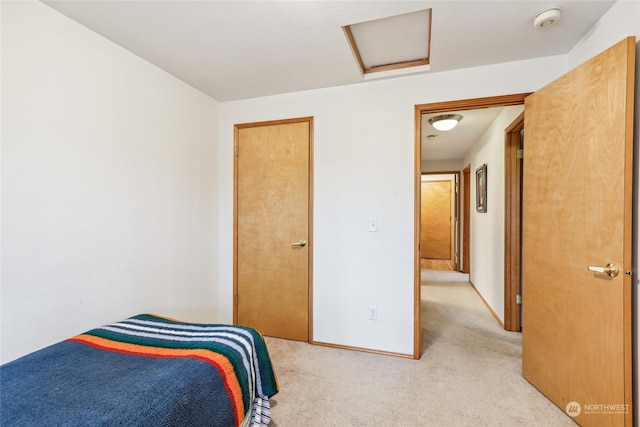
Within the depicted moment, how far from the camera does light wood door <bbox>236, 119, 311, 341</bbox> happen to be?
8.61 ft

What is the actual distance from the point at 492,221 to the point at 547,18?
2449mm

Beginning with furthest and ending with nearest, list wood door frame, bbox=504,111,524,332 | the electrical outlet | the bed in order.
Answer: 1. wood door frame, bbox=504,111,524,332
2. the electrical outlet
3. the bed

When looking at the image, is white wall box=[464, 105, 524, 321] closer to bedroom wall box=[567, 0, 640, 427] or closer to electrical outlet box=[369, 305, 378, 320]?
bedroom wall box=[567, 0, 640, 427]

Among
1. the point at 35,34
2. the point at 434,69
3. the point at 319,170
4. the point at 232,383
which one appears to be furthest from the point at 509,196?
the point at 35,34

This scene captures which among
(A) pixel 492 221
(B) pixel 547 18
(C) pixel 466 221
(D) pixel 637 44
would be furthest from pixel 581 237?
(C) pixel 466 221

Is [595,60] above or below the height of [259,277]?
above

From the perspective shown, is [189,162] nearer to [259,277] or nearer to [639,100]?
[259,277]

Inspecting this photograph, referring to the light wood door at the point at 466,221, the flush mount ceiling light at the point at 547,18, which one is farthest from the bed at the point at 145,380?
the light wood door at the point at 466,221

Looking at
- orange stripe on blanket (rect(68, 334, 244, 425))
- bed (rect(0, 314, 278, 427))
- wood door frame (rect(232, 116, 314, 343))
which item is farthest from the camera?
wood door frame (rect(232, 116, 314, 343))

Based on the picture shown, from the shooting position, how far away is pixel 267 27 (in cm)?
170

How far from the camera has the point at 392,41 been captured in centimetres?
193

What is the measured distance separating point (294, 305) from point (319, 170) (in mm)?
1248

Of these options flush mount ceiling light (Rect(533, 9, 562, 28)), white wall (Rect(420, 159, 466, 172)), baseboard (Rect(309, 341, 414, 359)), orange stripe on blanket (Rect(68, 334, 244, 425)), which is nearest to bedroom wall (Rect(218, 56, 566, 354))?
baseboard (Rect(309, 341, 414, 359))

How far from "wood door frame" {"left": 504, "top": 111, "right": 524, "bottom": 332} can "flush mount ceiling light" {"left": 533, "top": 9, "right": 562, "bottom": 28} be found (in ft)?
4.48
